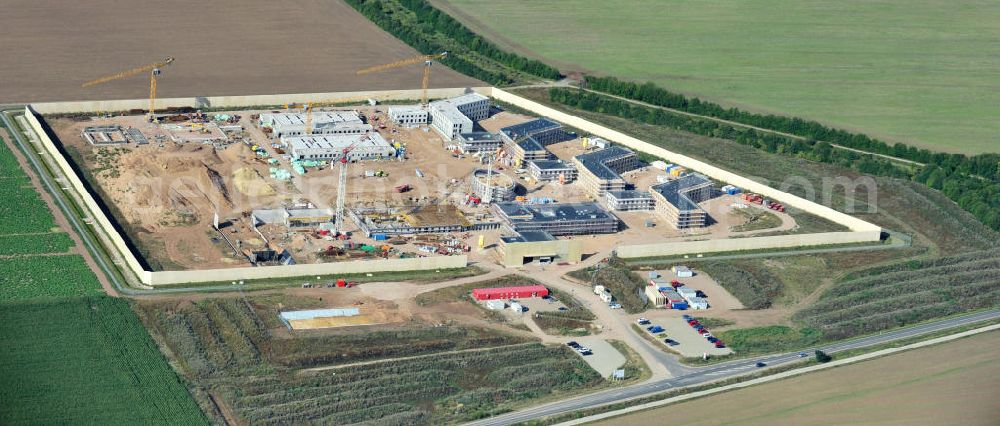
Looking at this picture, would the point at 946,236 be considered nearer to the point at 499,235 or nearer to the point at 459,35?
the point at 499,235

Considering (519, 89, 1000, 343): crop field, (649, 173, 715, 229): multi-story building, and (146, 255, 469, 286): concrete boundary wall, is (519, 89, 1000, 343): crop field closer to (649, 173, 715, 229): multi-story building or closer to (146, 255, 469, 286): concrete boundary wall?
(649, 173, 715, 229): multi-story building

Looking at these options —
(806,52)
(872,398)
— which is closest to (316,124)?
(806,52)

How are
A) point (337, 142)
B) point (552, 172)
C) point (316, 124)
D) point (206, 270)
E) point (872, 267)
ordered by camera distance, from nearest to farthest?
point (206, 270)
point (872, 267)
point (552, 172)
point (337, 142)
point (316, 124)

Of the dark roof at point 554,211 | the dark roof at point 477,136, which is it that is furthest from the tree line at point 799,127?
the dark roof at point 554,211

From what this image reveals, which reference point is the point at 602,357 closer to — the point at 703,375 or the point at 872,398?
the point at 703,375

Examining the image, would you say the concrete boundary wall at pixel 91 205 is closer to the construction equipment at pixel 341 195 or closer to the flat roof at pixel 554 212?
the construction equipment at pixel 341 195
